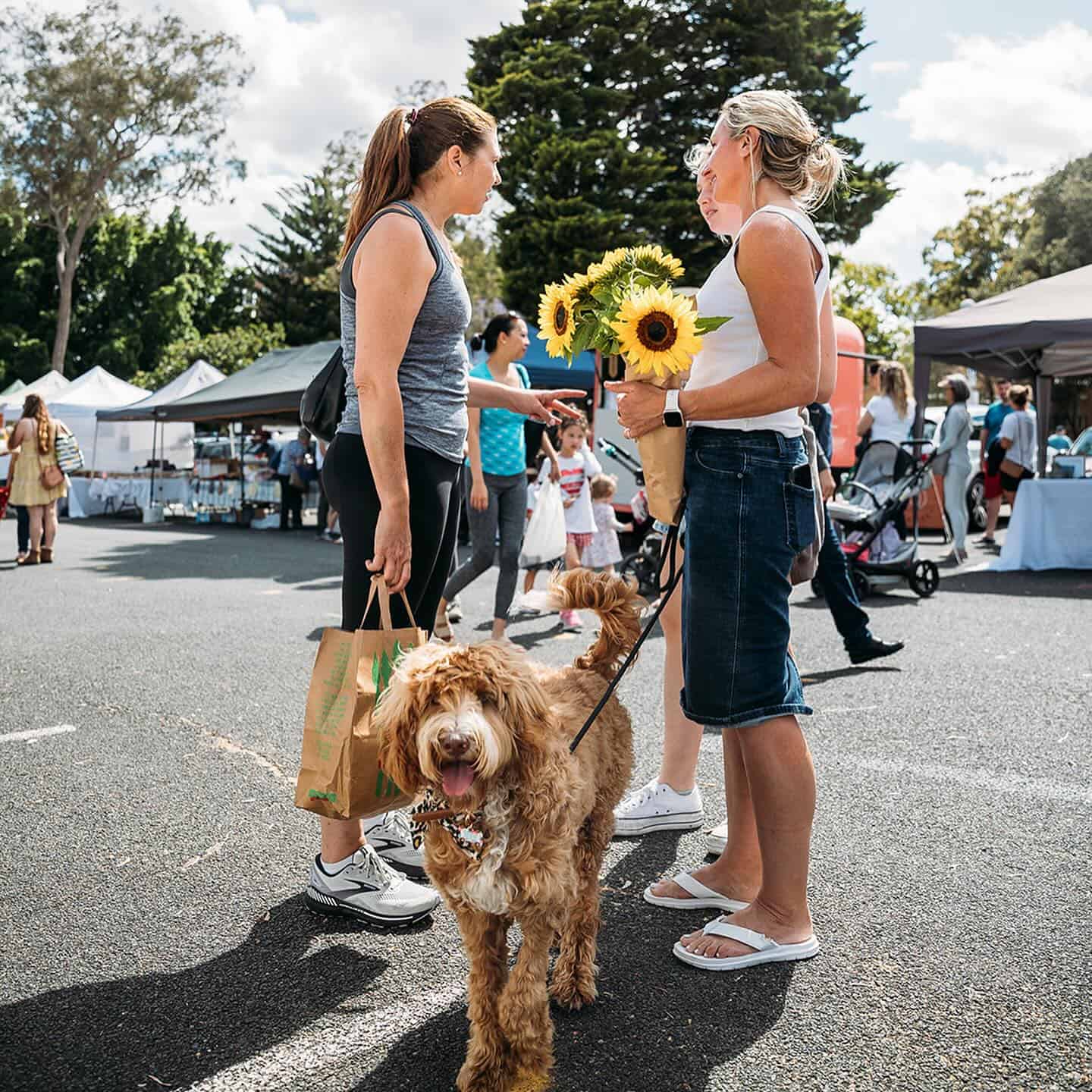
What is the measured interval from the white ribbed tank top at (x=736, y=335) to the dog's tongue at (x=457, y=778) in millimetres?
1054

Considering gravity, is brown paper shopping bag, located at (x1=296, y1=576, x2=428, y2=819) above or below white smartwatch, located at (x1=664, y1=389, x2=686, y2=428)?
below

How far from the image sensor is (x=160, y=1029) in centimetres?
226

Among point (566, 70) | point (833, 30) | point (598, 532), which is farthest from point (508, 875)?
point (833, 30)

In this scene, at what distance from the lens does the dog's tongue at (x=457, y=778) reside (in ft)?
6.42

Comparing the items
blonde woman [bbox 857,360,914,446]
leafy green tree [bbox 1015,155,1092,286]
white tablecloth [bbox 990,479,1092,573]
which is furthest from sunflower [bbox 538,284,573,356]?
leafy green tree [bbox 1015,155,1092,286]

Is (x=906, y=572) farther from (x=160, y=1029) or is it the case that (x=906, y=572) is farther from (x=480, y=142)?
(x=160, y=1029)

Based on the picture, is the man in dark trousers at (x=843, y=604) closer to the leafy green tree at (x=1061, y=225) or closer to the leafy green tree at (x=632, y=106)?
the leafy green tree at (x=632, y=106)

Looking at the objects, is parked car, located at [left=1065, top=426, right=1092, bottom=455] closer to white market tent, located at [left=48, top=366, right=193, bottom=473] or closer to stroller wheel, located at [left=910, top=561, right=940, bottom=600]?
stroller wheel, located at [left=910, top=561, right=940, bottom=600]

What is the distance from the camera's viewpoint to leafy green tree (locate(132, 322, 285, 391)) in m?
38.7

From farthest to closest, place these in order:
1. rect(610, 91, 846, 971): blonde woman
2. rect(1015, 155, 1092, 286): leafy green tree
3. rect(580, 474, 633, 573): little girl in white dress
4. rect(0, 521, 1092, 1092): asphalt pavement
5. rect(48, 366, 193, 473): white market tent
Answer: rect(1015, 155, 1092, 286): leafy green tree
rect(48, 366, 193, 473): white market tent
rect(580, 474, 633, 573): little girl in white dress
rect(610, 91, 846, 971): blonde woman
rect(0, 521, 1092, 1092): asphalt pavement

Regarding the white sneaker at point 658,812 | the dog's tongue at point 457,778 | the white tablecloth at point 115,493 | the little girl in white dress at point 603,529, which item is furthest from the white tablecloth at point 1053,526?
the white tablecloth at point 115,493

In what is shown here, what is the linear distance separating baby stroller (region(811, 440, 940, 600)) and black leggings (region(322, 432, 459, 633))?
622 centimetres

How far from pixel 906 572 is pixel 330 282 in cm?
4053

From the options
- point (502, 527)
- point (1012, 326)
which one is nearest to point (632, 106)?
point (1012, 326)
